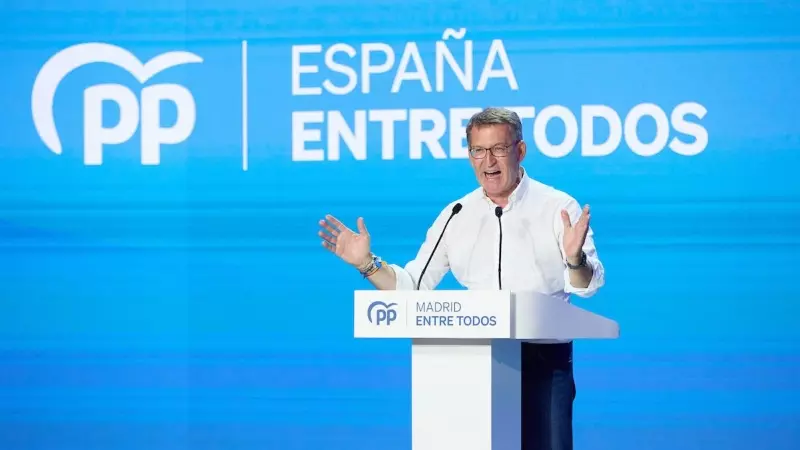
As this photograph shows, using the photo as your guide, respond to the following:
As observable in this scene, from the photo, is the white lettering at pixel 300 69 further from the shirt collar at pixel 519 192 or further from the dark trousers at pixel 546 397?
the dark trousers at pixel 546 397

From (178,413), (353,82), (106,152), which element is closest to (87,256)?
(106,152)

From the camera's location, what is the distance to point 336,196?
506cm

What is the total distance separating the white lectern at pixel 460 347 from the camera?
2430 millimetres

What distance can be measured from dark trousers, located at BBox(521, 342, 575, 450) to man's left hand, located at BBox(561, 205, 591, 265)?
28cm

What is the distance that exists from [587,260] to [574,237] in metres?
Answer: 0.11

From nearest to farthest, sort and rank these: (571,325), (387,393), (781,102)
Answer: (571,325) → (781,102) → (387,393)

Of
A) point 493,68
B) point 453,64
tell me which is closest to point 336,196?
point 453,64

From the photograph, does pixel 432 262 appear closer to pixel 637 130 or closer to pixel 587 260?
pixel 587 260

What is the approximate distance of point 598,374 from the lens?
488 cm

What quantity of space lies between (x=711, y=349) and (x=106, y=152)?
Answer: 280 centimetres

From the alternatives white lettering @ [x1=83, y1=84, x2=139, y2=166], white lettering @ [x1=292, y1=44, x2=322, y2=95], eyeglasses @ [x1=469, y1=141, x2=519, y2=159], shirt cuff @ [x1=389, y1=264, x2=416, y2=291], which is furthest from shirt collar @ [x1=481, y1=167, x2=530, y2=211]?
white lettering @ [x1=83, y1=84, x2=139, y2=166]

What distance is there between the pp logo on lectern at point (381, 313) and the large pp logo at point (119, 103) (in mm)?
2872

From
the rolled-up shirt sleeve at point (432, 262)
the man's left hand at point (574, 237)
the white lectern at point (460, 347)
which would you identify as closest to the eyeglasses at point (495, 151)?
the rolled-up shirt sleeve at point (432, 262)

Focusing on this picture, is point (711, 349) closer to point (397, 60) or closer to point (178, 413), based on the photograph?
point (397, 60)
